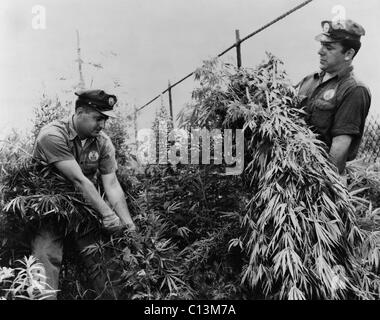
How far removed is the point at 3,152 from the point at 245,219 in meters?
1.56

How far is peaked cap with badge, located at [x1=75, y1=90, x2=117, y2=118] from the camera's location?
3322 millimetres

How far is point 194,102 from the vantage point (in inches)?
138

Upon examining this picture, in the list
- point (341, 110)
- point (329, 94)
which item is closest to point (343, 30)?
point (329, 94)

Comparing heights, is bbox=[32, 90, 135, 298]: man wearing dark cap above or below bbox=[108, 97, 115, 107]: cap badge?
below

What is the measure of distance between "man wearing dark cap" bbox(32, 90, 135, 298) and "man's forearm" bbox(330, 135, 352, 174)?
4.40 feet

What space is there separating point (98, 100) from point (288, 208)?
1344mm

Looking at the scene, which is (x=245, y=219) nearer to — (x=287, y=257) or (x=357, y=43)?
(x=287, y=257)

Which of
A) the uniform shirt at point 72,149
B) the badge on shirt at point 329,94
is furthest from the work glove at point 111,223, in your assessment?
the badge on shirt at point 329,94

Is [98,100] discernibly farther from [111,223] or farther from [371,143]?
[371,143]

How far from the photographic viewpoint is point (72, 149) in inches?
132

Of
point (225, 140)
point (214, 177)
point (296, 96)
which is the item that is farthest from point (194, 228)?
point (296, 96)

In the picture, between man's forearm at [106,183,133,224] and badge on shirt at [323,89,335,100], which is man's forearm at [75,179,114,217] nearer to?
man's forearm at [106,183,133,224]

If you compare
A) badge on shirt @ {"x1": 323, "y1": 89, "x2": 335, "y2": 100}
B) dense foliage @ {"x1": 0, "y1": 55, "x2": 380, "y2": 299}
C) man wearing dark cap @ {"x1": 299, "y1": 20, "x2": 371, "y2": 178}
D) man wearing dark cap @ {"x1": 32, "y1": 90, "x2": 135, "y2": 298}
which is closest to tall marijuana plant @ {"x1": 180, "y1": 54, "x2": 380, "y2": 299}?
dense foliage @ {"x1": 0, "y1": 55, "x2": 380, "y2": 299}

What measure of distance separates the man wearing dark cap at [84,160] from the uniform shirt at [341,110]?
1317 mm
